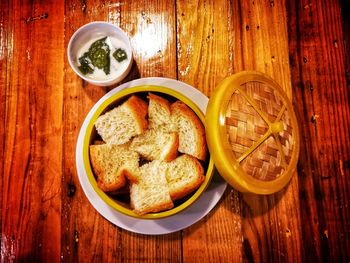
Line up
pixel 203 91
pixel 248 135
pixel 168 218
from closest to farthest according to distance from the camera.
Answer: pixel 248 135 < pixel 168 218 < pixel 203 91

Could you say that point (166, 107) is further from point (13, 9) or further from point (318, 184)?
point (13, 9)

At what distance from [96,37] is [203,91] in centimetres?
44

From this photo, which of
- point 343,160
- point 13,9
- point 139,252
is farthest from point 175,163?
point 13,9

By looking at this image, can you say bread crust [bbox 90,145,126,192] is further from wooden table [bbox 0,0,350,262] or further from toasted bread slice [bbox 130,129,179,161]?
wooden table [bbox 0,0,350,262]

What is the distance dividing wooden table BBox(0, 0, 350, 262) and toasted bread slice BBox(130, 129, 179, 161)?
28 centimetres

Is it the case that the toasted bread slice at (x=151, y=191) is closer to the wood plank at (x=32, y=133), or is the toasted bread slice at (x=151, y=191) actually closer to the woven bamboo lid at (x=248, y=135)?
the woven bamboo lid at (x=248, y=135)

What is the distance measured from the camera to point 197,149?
107 centimetres

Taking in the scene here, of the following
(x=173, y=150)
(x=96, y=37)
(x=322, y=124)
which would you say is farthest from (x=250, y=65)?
(x=96, y=37)

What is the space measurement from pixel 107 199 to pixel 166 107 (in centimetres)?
34

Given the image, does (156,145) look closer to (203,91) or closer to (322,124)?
(203,91)

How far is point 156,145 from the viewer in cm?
110

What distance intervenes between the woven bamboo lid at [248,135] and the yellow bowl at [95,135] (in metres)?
0.06

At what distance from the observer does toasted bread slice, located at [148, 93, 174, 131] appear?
1.08 metres

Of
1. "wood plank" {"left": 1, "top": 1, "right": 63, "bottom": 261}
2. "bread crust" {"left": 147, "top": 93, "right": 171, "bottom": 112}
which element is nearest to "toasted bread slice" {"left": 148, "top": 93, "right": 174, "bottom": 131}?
"bread crust" {"left": 147, "top": 93, "right": 171, "bottom": 112}
